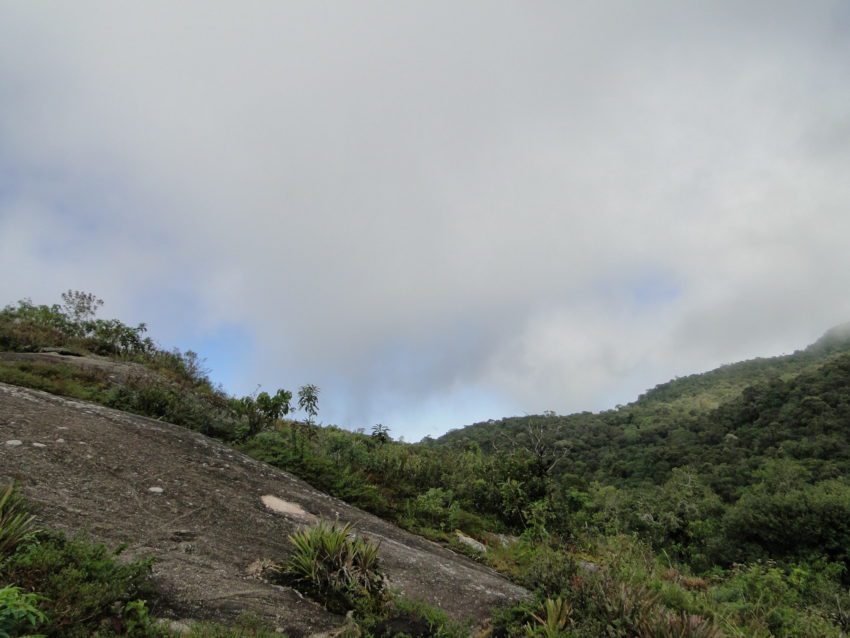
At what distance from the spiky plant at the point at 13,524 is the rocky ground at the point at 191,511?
17.0 inches

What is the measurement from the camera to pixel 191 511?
6.40m

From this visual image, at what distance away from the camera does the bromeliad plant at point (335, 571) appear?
Result: 5.28m

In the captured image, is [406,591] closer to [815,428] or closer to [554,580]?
[554,580]

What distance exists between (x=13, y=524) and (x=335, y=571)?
10.2 ft

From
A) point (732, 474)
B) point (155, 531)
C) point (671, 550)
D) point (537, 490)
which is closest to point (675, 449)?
point (732, 474)

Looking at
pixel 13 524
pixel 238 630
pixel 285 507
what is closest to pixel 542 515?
pixel 285 507

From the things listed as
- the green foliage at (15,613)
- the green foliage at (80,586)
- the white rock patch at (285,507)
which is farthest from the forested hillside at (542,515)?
the green foliage at (15,613)

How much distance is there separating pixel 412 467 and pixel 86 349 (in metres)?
12.8

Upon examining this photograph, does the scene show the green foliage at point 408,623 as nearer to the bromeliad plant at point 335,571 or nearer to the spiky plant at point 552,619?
the bromeliad plant at point 335,571

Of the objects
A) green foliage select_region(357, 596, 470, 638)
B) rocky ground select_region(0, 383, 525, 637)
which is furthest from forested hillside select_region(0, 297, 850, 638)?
rocky ground select_region(0, 383, 525, 637)

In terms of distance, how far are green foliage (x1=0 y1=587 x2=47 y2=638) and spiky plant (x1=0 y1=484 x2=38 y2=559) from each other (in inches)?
36.0

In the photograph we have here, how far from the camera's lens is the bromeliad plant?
5277mm

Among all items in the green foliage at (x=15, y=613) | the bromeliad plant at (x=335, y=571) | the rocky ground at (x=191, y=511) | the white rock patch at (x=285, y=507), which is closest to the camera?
the green foliage at (x=15, y=613)

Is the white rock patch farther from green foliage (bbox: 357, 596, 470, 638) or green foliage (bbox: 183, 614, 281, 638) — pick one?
green foliage (bbox: 183, 614, 281, 638)
